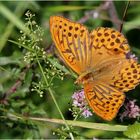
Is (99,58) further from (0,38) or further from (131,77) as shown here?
(0,38)

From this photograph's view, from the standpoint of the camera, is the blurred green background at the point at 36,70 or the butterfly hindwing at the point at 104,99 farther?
the blurred green background at the point at 36,70

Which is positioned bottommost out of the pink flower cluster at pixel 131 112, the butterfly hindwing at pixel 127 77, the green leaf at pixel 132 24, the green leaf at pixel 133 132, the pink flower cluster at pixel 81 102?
the green leaf at pixel 133 132

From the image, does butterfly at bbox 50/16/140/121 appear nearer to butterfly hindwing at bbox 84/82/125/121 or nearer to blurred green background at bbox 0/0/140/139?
butterfly hindwing at bbox 84/82/125/121

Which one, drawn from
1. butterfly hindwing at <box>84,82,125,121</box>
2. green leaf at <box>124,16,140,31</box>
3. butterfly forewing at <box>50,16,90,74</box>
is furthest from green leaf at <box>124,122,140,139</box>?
green leaf at <box>124,16,140,31</box>

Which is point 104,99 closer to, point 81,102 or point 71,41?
point 81,102

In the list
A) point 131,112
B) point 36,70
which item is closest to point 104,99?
point 131,112

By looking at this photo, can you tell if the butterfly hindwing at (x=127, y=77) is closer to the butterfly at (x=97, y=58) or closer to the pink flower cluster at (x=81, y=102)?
the butterfly at (x=97, y=58)

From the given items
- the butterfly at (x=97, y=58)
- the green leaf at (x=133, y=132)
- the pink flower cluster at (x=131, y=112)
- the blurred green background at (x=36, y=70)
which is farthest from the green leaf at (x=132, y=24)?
the green leaf at (x=133, y=132)

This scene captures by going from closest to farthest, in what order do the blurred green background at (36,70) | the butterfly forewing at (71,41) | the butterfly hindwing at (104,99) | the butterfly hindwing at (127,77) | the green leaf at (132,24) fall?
the butterfly hindwing at (104,99) → the butterfly hindwing at (127,77) → the butterfly forewing at (71,41) → the blurred green background at (36,70) → the green leaf at (132,24)

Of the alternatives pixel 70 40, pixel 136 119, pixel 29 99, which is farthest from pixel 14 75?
pixel 136 119
